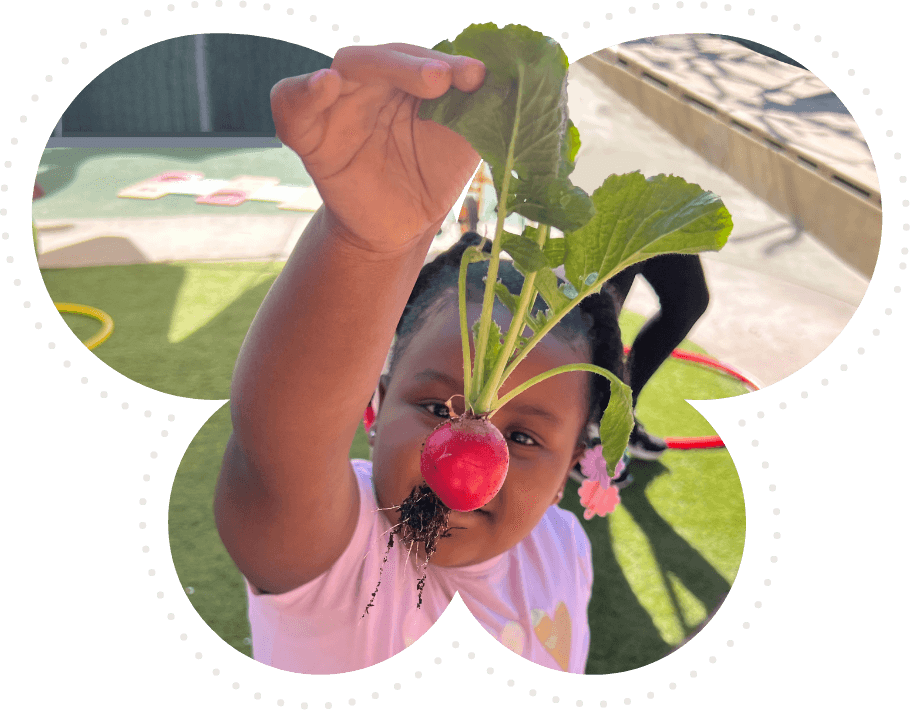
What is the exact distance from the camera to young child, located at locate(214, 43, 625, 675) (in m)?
0.61

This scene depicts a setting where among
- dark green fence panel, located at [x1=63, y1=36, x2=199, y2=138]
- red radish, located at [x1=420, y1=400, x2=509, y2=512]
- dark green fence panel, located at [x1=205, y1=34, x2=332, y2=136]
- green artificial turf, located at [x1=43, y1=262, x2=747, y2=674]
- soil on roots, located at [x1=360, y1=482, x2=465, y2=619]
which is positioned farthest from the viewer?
dark green fence panel, located at [x1=63, y1=36, x2=199, y2=138]

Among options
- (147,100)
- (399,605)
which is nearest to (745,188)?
(399,605)

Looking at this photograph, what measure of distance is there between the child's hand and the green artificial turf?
32.4 inches

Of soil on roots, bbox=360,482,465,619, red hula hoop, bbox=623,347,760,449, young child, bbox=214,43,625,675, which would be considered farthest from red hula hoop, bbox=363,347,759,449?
soil on roots, bbox=360,482,465,619

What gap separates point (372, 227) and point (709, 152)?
6.45 feet

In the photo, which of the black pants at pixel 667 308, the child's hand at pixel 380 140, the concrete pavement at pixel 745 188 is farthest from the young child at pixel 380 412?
the concrete pavement at pixel 745 188

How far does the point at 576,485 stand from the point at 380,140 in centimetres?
122

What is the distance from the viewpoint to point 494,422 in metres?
0.96

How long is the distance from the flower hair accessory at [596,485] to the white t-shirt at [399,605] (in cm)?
9

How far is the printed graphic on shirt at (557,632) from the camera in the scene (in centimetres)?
125

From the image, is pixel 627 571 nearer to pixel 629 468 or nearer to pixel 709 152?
pixel 629 468

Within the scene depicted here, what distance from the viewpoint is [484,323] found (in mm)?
754

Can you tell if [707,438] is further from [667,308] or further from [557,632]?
[557,632]

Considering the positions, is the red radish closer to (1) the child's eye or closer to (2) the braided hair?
(1) the child's eye
